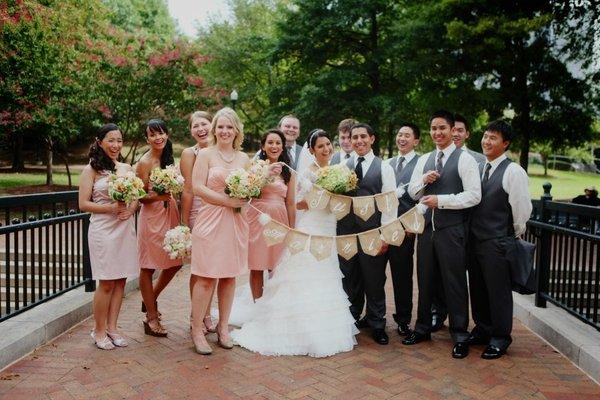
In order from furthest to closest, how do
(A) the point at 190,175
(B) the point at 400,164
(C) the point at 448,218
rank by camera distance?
1. (B) the point at 400,164
2. (A) the point at 190,175
3. (C) the point at 448,218

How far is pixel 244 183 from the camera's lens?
4543 millimetres

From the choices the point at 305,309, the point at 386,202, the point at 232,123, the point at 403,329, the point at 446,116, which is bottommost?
the point at 403,329

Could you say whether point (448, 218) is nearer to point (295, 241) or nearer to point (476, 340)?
point (476, 340)

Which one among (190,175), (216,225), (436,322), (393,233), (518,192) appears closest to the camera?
(518,192)

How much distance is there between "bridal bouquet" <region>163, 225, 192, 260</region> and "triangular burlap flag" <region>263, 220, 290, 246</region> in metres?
0.73

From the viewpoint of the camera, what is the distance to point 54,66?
15.3 m

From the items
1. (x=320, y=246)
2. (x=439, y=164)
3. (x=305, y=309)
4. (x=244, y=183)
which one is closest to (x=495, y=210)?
(x=439, y=164)

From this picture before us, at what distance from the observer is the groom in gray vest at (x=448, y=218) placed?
473 cm

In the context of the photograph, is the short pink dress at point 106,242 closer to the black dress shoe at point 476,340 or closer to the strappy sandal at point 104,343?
the strappy sandal at point 104,343

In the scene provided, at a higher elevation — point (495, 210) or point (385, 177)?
point (385, 177)

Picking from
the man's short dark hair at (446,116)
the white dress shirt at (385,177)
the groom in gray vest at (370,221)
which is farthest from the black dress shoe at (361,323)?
the man's short dark hair at (446,116)

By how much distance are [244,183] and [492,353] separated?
2.76 meters

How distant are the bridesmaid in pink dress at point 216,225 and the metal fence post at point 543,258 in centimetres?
308

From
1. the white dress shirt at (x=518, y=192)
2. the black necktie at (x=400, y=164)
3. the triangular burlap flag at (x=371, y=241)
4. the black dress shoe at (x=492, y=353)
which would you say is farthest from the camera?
the black necktie at (x=400, y=164)
